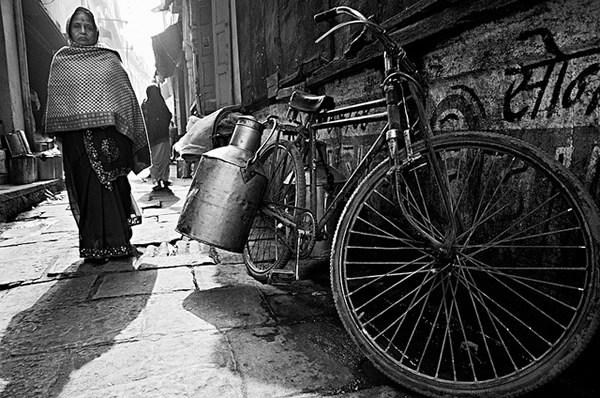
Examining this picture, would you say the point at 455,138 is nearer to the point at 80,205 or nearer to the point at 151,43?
the point at 80,205

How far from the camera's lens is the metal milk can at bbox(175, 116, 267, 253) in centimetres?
279

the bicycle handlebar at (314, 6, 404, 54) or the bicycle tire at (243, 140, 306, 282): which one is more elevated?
the bicycle handlebar at (314, 6, 404, 54)

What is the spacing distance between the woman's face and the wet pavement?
2.02 meters

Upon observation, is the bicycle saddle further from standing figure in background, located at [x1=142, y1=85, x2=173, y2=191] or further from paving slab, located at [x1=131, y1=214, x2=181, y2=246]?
standing figure in background, located at [x1=142, y1=85, x2=173, y2=191]

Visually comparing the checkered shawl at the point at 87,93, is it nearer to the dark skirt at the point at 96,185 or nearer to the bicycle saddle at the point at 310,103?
the dark skirt at the point at 96,185

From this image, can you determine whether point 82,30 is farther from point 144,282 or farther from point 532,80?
point 532,80

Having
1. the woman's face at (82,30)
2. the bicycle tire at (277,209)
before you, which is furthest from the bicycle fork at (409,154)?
the woman's face at (82,30)

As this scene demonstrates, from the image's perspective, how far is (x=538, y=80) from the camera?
182cm

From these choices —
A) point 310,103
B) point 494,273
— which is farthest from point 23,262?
point 494,273

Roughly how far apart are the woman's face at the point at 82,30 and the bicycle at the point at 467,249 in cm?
225

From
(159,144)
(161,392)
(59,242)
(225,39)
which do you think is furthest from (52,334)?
(225,39)

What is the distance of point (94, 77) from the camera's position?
347 centimetres

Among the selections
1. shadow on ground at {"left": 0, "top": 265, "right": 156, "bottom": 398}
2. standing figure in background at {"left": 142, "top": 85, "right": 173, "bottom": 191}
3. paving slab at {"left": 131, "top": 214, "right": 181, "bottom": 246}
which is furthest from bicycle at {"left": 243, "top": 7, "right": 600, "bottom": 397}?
standing figure in background at {"left": 142, "top": 85, "right": 173, "bottom": 191}

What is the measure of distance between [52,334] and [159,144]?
7.25 m
